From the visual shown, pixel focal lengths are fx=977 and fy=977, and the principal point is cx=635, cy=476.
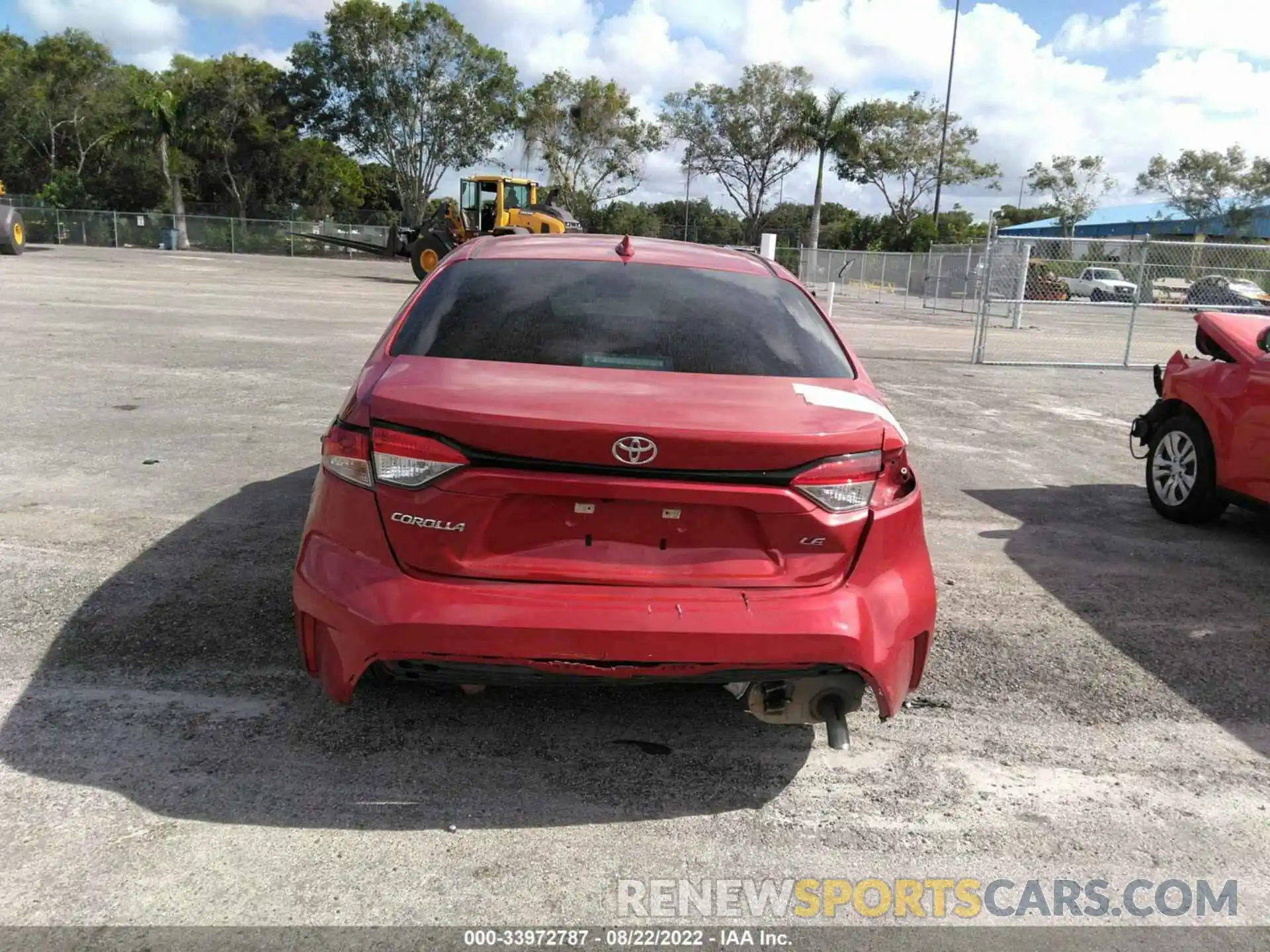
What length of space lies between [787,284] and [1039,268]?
2371cm

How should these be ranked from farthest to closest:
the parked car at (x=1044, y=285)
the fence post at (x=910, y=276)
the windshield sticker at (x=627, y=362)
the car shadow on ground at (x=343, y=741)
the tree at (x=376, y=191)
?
1. the tree at (x=376, y=191)
2. the fence post at (x=910, y=276)
3. the parked car at (x=1044, y=285)
4. the windshield sticker at (x=627, y=362)
5. the car shadow on ground at (x=343, y=741)

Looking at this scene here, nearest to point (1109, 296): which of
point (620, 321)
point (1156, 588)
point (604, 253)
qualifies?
point (1156, 588)

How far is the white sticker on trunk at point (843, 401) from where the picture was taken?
118 inches

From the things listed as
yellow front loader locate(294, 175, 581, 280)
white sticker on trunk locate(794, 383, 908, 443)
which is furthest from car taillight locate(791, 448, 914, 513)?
yellow front loader locate(294, 175, 581, 280)

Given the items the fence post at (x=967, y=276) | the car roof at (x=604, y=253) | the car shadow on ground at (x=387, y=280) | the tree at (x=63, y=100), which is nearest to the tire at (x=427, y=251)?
the car shadow on ground at (x=387, y=280)

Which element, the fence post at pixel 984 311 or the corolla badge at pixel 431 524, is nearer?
the corolla badge at pixel 431 524

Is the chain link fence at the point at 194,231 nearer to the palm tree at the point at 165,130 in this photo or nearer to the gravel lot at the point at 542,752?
the palm tree at the point at 165,130

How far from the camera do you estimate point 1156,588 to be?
5.10 meters

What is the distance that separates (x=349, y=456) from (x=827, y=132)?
178 feet

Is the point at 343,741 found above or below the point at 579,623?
below

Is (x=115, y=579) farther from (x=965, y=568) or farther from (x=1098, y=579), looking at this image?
(x=1098, y=579)

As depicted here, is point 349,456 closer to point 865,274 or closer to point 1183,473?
point 1183,473

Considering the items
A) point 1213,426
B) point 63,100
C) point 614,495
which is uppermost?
point 63,100

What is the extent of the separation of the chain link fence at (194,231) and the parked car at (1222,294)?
36.5m
